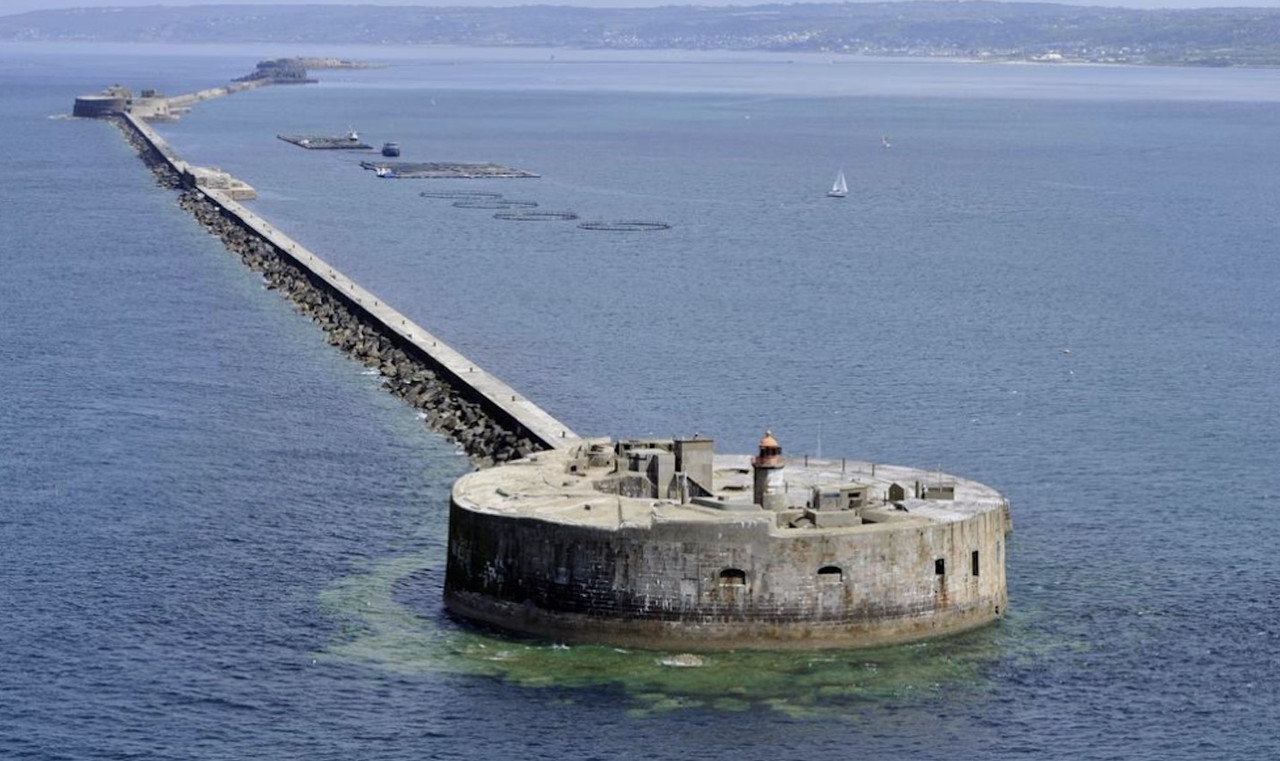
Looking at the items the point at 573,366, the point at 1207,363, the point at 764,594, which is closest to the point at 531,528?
the point at 764,594

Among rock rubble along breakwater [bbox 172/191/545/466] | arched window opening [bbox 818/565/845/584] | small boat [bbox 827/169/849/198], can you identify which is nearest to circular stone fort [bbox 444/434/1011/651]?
→ arched window opening [bbox 818/565/845/584]

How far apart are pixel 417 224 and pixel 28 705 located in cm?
9213

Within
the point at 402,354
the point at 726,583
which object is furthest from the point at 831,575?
the point at 402,354

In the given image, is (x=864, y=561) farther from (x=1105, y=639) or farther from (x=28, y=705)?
(x=28, y=705)

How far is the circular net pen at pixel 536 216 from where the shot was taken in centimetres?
13688

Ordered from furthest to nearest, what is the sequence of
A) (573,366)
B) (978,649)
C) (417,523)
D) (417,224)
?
(417,224), (573,366), (417,523), (978,649)

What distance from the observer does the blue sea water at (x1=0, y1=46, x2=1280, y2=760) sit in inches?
1698

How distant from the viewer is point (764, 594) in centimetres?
4506

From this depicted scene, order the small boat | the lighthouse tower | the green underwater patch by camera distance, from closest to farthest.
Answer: the green underwater patch
the lighthouse tower
the small boat

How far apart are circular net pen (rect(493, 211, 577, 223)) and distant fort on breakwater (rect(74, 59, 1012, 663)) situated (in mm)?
85229

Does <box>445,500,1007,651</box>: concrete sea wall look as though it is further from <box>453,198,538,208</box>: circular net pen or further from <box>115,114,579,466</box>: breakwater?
<box>453,198,538,208</box>: circular net pen

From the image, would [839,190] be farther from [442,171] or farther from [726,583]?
[726,583]

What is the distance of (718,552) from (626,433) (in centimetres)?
2310

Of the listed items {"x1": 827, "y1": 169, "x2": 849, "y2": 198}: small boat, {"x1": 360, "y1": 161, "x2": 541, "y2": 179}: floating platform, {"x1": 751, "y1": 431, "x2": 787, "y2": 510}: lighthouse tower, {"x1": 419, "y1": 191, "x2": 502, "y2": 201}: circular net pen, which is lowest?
{"x1": 419, "y1": 191, "x2": 502, "y2": 201}: circular net pen
